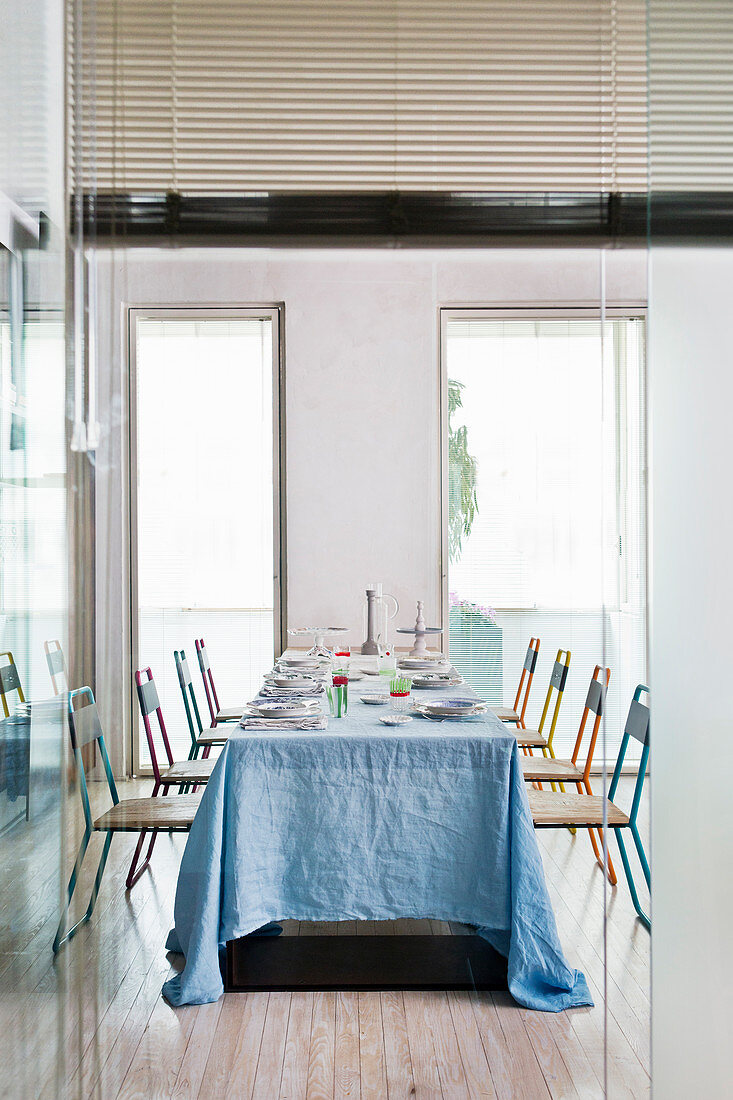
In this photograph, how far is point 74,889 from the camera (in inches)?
51.0

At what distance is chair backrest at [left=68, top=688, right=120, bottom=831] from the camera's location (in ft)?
4.26

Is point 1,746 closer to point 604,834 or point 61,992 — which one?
point 61,992

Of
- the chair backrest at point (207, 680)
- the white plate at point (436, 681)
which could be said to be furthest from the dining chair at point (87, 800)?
the chair backrest at point (207, 680)

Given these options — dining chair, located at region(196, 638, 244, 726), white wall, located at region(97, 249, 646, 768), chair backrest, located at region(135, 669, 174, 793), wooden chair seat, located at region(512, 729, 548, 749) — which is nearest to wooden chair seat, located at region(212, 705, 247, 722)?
dining chair, located at region(196, 638, 244, 726)

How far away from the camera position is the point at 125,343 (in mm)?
1395

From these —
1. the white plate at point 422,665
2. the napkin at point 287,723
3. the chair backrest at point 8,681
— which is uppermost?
the chair backrest at point 8,681

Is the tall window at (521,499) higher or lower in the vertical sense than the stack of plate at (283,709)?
higher

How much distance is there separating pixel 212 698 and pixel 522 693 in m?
1.57

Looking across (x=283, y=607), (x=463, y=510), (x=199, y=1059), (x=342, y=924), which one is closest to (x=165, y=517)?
(x=283, y=607)

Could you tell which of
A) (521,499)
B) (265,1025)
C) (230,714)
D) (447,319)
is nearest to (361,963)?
(265,1025)

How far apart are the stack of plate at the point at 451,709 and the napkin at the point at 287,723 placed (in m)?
0.28

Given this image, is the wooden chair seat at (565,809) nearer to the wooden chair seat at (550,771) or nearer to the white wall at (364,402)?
the wooden chair seat at (550,771)

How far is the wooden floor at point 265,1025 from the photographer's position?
1235 millimetres

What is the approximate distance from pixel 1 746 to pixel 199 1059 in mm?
1047
